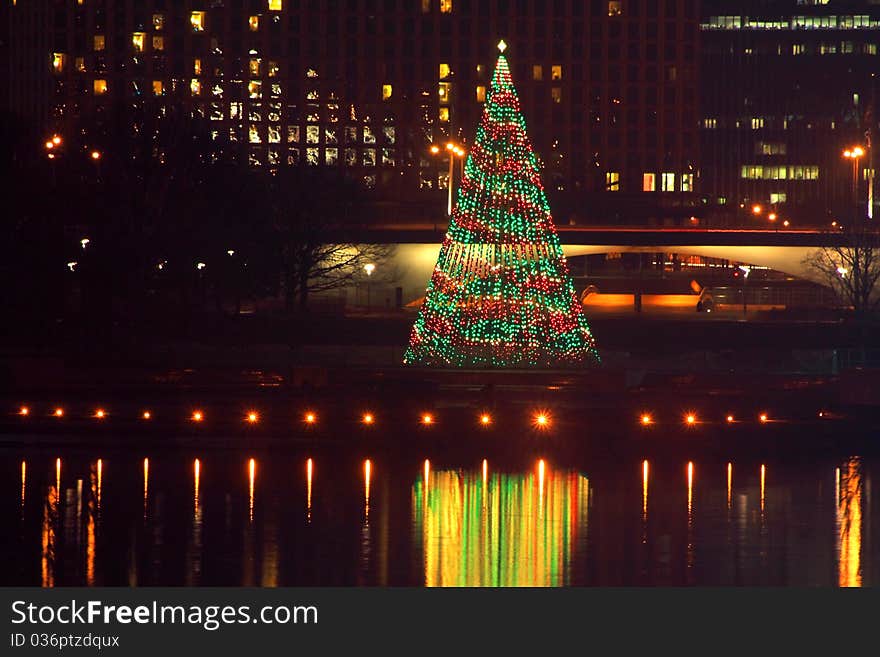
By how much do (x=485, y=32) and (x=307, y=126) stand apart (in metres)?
18.5

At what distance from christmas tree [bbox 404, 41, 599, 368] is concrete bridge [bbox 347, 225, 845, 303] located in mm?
41545

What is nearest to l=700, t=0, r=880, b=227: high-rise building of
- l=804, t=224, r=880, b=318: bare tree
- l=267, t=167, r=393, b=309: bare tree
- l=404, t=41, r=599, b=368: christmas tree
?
l=804, t=224, r=880, b=318: bare tree

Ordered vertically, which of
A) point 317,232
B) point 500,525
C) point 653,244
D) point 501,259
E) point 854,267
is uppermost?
point 317,232

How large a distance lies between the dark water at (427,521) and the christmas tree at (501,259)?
13.8 metres

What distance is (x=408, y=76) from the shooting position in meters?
163

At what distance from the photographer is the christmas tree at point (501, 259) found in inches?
1937

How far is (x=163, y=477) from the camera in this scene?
33.1 m

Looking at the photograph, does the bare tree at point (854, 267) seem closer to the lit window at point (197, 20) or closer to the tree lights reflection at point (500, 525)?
the tree lights reflection at point (500, 525)

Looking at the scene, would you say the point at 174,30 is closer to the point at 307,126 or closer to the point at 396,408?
the point at 307,126

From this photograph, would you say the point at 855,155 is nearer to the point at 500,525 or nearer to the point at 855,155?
the point at 855,155

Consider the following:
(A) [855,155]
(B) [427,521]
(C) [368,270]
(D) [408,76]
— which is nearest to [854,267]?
(A) [855,155]

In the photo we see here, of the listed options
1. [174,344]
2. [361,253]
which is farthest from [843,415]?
[361,253]

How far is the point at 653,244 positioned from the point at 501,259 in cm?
4493

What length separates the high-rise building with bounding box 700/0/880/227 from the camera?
187500 mm
